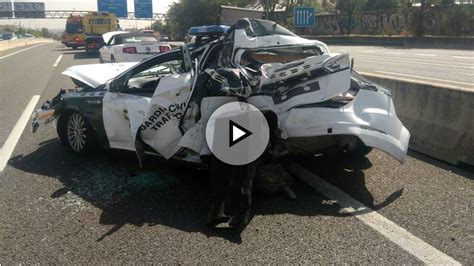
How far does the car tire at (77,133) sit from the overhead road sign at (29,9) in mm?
91123

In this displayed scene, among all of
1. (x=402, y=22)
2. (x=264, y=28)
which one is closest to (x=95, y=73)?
(x=264, y=28)

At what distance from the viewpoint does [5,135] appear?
7109mm

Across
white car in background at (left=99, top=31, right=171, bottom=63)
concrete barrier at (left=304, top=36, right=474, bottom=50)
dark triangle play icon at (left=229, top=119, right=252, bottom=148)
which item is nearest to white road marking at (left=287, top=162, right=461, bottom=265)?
dark triangle play icon at (left=229, top=119, right=252, bottom=148)

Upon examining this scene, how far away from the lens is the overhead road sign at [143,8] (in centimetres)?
5553

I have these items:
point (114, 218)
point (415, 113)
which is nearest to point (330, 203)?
point (114, 218)

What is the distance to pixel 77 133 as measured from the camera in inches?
232

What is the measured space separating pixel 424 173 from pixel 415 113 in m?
1.16

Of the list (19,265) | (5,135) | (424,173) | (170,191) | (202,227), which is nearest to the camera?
(19,265)

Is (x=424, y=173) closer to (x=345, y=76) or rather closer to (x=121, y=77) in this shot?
(x=345, y=76)

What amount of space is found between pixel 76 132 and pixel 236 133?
8.47 feet

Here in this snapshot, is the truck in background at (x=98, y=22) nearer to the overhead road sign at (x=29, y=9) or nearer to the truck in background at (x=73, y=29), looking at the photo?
the truck in background at (x=73, y=29)

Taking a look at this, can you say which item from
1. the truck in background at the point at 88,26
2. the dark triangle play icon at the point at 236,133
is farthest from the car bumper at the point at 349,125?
the truck in background at the point at 88,26

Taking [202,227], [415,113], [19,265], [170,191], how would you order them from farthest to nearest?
1. [415,113]
2. [170,191]
3. [202,227]
4. [19,265]
